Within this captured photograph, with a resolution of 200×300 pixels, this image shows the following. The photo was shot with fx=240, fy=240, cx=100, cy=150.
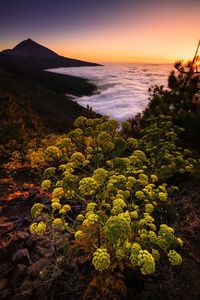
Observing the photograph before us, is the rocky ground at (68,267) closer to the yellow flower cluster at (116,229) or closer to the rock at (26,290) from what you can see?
the rock at (26,290)

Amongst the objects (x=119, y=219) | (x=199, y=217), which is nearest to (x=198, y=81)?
(x=199, y=217)

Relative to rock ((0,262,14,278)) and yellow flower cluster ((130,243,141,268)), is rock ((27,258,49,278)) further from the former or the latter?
yellow flower cluster ((130,243,141,268))

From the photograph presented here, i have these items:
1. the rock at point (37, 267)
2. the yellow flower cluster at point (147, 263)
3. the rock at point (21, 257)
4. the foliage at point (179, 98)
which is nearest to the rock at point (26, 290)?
the rock at point (37, 267)

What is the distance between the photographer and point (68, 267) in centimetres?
481

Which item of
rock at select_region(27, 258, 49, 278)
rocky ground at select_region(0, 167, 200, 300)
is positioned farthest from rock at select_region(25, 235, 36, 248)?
rock at select_region(27, 258, 49, 278)

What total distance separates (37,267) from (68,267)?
2.10 ft

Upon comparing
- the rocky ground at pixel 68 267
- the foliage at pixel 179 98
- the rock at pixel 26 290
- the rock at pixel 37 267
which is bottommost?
the rocky ground at pixel 68 267

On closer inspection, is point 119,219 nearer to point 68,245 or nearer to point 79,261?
point 79,261

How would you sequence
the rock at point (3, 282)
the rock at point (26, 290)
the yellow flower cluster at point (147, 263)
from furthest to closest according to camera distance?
1. the rock at point (3, 282)
2. the rock at point (26, 290)
3. the yellow flower cluster at point (147, 263)

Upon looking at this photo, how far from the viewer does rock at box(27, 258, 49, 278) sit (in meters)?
4.75

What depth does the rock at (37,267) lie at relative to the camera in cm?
475

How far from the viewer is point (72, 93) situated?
156125 millimetres

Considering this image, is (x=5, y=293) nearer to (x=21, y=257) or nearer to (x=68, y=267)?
(x=21, y=257)

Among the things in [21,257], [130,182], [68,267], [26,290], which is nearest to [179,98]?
[130,182]
